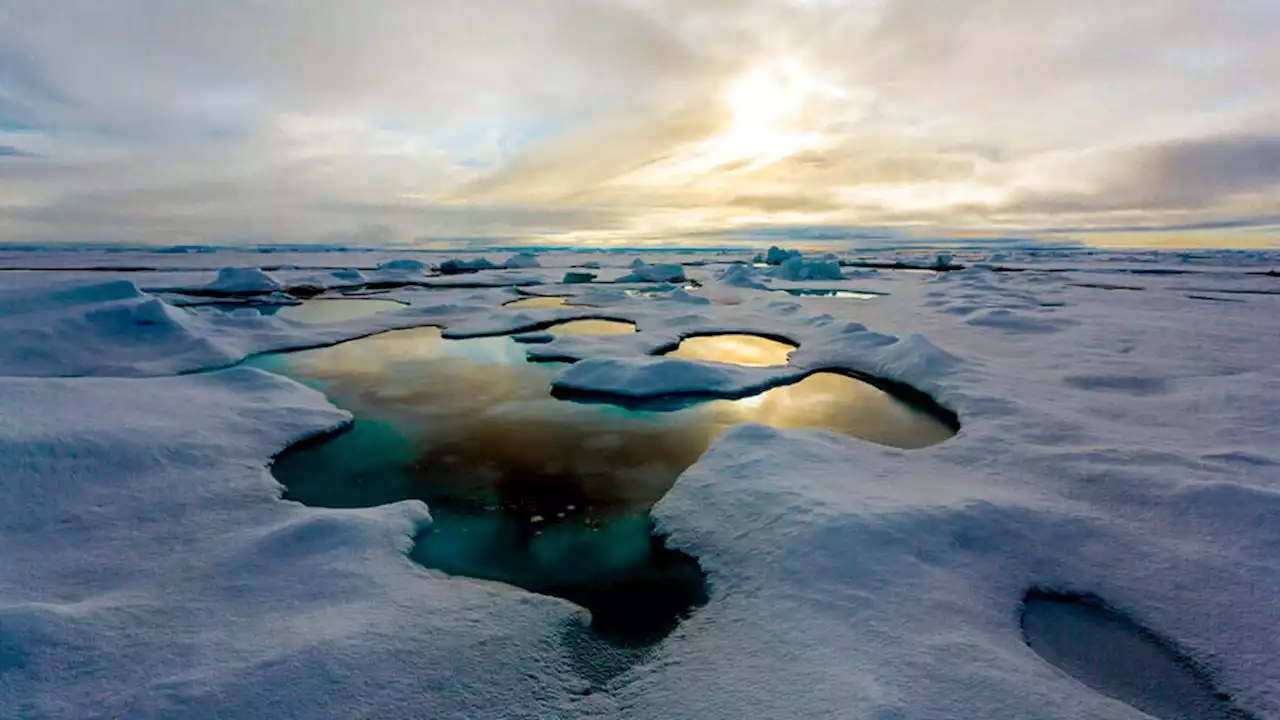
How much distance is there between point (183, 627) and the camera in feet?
12.2

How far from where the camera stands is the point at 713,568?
476cm

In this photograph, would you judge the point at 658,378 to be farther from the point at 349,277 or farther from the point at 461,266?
the point at 461,266

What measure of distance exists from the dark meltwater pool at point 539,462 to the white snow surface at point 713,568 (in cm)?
35

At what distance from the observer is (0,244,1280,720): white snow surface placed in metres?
3.24

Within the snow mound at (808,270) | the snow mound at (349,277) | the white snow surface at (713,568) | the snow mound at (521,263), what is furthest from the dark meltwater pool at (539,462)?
the snow mound at (521,263)

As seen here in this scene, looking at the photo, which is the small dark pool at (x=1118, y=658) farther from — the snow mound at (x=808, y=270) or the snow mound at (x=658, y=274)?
the snow mound at (x=658, y=274)

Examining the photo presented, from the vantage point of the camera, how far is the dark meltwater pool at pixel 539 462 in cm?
485

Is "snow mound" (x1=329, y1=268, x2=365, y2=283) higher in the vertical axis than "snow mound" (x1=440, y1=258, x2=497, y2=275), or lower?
lower

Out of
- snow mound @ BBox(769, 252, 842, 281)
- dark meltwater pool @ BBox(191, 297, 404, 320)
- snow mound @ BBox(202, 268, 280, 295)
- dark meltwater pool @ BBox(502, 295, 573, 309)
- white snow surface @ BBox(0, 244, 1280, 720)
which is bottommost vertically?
white snow surface @ BBox(0, 244, 1280, 720)

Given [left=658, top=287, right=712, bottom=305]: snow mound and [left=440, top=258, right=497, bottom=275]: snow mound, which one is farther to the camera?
[left=440, top=258, right=497, bottom=275]: snow mound

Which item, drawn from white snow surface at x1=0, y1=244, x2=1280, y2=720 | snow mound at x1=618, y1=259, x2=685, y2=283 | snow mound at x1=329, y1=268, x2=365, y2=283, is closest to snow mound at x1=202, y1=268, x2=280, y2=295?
snow mound at x1=329, y1=268, x2=365, y2=283

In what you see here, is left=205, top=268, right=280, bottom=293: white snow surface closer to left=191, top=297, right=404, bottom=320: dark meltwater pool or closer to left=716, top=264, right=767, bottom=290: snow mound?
left=191, top=297, right=404, bottom=320: dark meltwater pool

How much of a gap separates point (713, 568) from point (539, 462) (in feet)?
10.7

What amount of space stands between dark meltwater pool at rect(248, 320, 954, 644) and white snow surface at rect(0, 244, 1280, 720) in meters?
0.35
